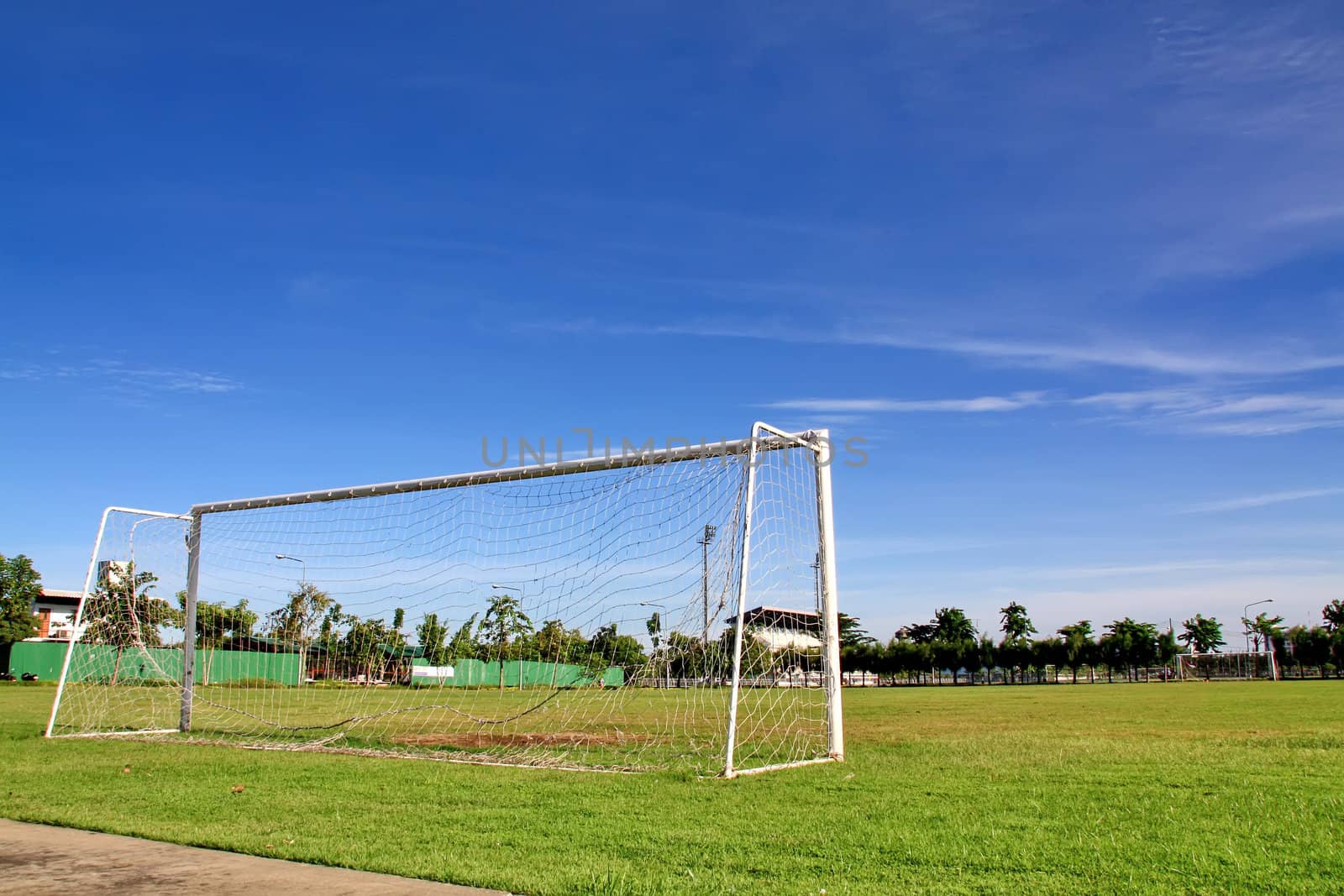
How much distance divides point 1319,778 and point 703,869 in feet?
17.8

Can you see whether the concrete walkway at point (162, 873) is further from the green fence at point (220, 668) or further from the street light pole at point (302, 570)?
the street light pole at point (302, 570)

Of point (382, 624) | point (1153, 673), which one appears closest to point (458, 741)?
point (382, 624)

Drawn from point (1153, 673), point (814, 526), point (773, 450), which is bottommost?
point (1153, 673)

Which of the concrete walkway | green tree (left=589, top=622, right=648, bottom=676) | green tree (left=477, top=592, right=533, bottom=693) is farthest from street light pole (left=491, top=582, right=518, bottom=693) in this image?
the concrete walkway

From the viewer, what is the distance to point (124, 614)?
46.9 feet

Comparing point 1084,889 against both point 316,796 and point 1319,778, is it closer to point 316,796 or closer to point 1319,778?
point 1319,778

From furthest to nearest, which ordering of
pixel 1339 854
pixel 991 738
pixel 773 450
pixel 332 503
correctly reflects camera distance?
pixel 332 503 → pixel 991 738 → pixel 773 450 → pixel 1339 854

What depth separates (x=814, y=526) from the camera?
9.67m

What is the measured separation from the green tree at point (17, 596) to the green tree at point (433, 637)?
4582 centimetres

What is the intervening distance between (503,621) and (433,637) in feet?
4.30

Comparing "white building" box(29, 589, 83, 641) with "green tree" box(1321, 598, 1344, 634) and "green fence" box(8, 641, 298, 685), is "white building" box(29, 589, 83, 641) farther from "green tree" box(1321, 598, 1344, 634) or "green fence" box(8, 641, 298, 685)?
"green tree" box(1321, 598, 1344, 634)

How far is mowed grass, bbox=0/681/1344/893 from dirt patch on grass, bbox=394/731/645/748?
194 cm

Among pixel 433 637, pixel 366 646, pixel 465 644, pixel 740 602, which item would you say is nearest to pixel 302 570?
pixel 366 646

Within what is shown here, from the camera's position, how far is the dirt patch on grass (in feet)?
37.0
